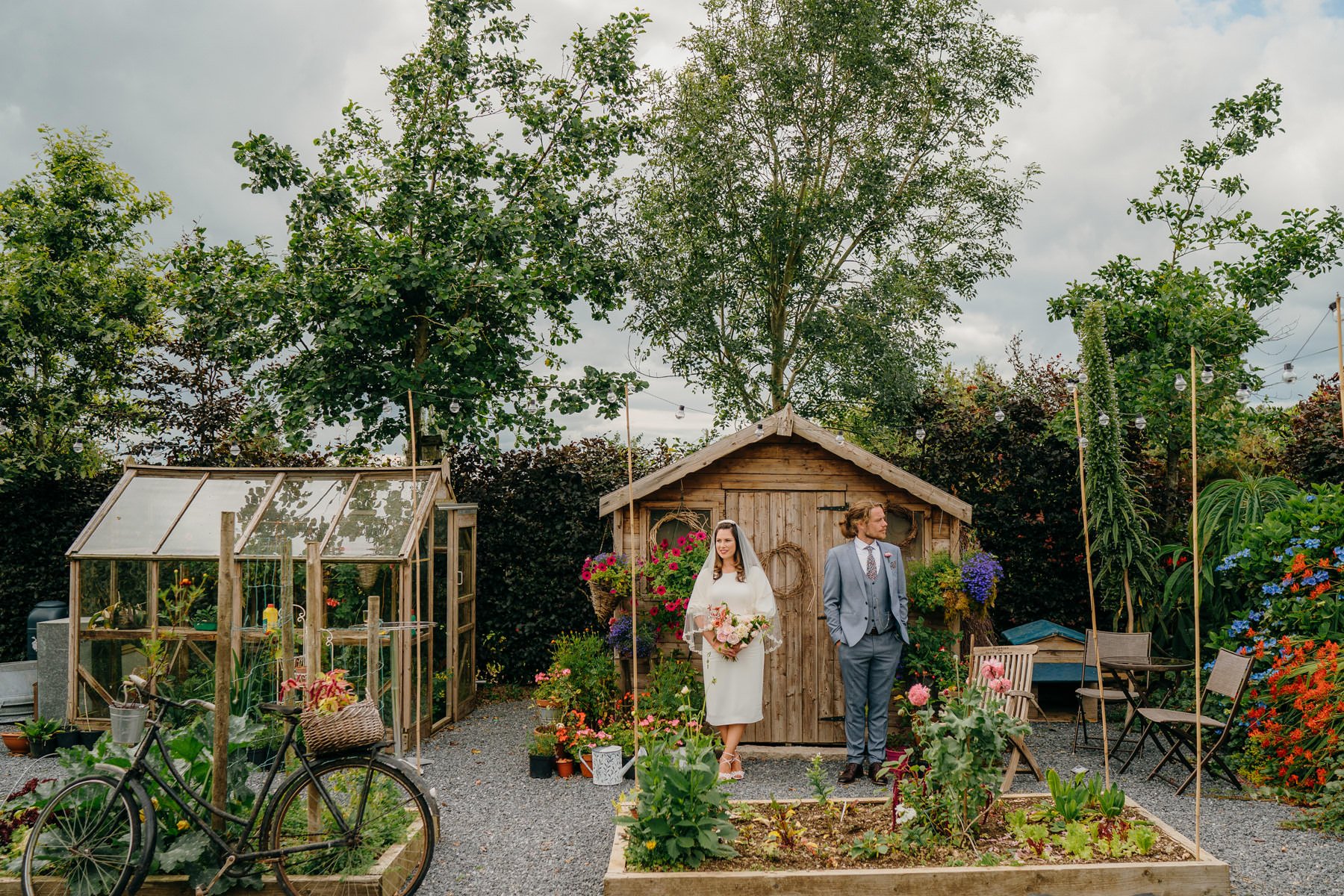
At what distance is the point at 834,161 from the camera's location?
13.8 metres

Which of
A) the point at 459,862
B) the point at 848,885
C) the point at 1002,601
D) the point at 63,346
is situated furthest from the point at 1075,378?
the point at 63,346

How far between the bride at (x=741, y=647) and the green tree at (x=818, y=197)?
19.1ft

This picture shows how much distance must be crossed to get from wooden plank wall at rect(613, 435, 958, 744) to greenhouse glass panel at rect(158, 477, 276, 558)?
342cm

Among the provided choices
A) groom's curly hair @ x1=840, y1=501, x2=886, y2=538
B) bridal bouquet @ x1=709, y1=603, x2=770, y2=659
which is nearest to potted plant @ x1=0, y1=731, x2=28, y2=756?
bridal bouquet @ x1=709, y1=603, x2=770, y2=659

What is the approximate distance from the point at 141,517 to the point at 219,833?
474 cm

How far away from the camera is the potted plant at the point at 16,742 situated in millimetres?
8180

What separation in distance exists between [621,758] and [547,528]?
146 inches

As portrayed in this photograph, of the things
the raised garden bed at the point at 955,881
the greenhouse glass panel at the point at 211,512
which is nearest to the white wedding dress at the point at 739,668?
the raised garden bed at the point at 955,881

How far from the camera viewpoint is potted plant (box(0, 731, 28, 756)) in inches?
322

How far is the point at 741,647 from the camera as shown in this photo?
7.14 meters

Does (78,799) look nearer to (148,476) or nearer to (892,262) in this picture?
(148,476)

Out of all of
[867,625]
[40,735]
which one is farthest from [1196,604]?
[40,735]

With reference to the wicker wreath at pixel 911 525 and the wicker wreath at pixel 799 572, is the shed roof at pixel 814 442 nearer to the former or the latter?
the wicker wreath at pixel 911 525

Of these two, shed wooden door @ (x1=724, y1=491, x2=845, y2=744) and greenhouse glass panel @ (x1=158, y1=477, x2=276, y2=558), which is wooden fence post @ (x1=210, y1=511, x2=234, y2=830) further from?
shed wooden door @ (x1=724, y1=491, x2=845, y2=744)
